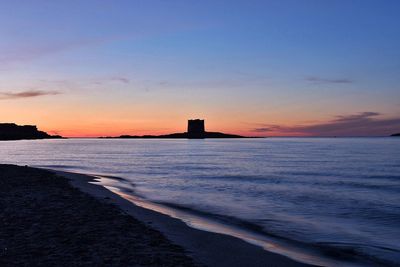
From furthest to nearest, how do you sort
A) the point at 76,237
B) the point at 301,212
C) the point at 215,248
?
the point at 301,212 < the point at 76,237 < the point at 215,248

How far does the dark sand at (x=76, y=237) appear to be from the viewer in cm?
968

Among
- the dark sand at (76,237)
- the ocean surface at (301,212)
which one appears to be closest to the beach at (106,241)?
the dark sand at (76,237)

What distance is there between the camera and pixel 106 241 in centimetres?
1150

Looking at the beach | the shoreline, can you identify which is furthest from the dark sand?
the shoreline

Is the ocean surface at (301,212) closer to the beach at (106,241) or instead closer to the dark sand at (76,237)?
the beach at (106,241)

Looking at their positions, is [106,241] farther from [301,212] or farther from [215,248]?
[301,212]

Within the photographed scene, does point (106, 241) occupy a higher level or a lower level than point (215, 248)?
higher

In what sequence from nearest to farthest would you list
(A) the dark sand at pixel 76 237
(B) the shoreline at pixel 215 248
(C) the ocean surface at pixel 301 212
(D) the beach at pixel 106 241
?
(A) the dark sand at pixel 76 237 → (D) the beach at pixel 106 241 → (B) the shoreline at pixel 215 248 → (C) the ocean surface at pixel 301 212

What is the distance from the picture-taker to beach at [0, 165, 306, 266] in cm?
981

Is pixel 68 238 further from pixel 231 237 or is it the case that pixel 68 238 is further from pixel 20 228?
pixel 231 237

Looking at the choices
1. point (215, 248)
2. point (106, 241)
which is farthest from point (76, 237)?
point (215, 248)

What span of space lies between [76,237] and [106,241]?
1061 millimetres

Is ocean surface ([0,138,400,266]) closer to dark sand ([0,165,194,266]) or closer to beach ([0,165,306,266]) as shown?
beach ([0,165,306,266])

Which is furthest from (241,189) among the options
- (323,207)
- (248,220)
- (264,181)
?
(248,220)
